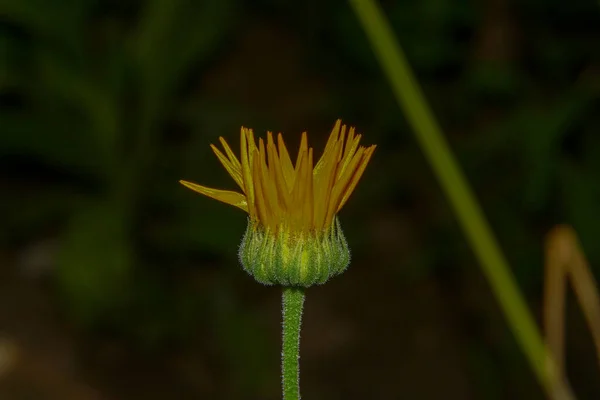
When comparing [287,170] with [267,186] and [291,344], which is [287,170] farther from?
[291,344]

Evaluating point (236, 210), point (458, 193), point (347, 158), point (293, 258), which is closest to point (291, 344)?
point (293, 258)

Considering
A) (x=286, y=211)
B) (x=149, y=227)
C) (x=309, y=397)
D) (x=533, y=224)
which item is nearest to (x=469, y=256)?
(x=533, y=224)

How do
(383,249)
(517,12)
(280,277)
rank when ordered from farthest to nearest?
(383,249) → (517,12) → (280,277)

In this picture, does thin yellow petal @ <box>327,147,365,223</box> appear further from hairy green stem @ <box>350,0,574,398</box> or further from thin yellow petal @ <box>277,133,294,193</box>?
hairy green stem @ <box>350,0,574,398</box>

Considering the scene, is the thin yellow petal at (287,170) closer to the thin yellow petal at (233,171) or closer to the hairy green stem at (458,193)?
the thin yellow petal at (233,171)

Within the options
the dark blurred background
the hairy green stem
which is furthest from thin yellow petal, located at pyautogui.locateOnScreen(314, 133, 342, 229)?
the dark blurred background

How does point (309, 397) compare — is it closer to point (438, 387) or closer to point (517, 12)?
point (438, 387)

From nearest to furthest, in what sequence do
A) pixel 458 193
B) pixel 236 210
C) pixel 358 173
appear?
pixel 358 173, pixel 458 193, pixel 236 210
